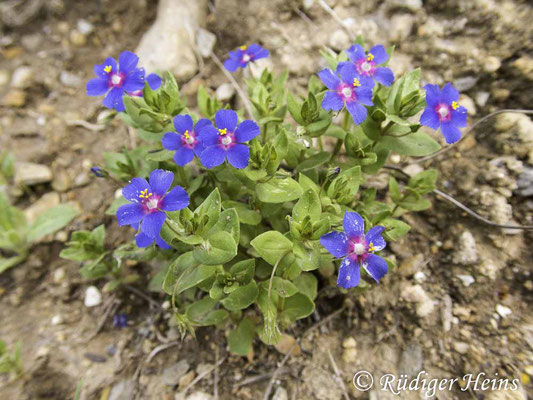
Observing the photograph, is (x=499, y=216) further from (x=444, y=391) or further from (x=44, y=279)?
(x=44, y=279)

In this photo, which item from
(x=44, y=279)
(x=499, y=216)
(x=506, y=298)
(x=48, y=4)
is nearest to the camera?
(x=506, y=298)

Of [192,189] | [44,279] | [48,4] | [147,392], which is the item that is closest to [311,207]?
[192,189]

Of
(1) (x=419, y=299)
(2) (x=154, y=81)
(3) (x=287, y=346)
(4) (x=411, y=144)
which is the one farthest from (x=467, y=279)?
(2) (x=154, y=81)

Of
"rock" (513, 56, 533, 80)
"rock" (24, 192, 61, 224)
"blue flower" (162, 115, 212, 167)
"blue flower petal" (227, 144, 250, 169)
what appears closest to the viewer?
"blue flower petal" (227, 144, 250, 169)

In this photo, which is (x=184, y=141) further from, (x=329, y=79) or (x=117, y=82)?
(x=329, y=79)

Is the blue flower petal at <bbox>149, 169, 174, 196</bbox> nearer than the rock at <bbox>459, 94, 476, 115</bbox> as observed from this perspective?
Yes

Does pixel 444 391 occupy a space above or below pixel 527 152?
below

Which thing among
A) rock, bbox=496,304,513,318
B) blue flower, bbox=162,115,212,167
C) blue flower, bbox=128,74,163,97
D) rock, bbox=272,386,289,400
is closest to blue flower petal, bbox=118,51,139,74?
blue flower, bbox=128,74,163,97

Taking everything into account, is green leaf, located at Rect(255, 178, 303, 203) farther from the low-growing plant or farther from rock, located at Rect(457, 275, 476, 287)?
rock, located at Rect(457, 275, 476, 287)
